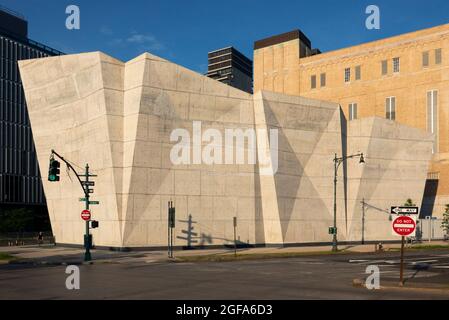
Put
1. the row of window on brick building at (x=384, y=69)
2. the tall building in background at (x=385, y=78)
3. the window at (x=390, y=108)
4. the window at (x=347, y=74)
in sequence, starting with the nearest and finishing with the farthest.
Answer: the tall building in background at (x=385, y=78)
the row of window on brick building at (x=384, y=69)
the window at (x=390, y=108)
the window at (x=347, y=74)

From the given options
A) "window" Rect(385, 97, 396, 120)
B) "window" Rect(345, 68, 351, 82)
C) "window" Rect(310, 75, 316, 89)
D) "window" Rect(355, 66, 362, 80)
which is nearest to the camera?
"window" Rect(385, 97, 396, 120)

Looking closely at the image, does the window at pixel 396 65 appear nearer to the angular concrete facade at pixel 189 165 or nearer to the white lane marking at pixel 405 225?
the angular concrete facade at pixel 189 165

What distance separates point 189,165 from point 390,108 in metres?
43.0

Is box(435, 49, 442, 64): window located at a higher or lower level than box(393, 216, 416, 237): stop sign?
higher

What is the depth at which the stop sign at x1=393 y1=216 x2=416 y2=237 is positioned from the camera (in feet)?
62.9

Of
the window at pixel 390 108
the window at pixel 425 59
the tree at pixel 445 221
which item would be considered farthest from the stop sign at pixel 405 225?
the window at pixel 425 59

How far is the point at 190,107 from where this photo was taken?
46906 millimetres

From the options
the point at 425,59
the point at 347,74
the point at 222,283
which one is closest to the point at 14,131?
the point at 347,74

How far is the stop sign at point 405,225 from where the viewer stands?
19.2 metres

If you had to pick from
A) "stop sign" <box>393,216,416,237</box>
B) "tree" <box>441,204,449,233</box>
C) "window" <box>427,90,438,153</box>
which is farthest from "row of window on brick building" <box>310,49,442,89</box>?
"stop sign" <box>393,216,416,237</box>

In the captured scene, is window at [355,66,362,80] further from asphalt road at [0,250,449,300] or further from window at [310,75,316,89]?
asphalt road at [0,250,449,300]

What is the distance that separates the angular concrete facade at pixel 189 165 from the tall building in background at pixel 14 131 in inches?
2403

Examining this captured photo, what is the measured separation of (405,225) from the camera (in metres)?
19.3

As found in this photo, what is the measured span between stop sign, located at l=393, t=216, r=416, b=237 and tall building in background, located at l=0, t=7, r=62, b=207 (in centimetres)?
9966
